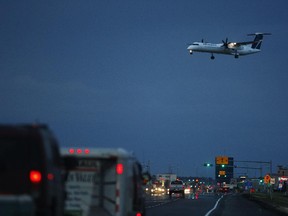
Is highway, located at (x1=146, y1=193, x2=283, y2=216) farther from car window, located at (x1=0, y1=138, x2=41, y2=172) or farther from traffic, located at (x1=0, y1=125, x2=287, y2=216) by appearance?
car window, located at (x1=0, y1=138, x2=41, y2=172)

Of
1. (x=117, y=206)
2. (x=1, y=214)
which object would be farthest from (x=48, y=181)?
(x=117, y=206)

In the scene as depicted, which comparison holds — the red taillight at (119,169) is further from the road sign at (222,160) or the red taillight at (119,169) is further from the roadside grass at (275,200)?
the road sign at (222,160)

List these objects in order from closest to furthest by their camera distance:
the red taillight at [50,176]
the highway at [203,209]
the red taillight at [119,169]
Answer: the red taillight at [50,176], the red taillight at [119,169], the highway at [203,209]

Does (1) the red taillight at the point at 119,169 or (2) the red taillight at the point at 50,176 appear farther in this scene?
(1) the red taillight at the point at 119,169

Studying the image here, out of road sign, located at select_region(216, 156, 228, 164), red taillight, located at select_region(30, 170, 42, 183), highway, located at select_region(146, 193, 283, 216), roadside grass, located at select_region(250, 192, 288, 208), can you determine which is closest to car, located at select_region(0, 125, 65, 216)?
red taillight, located at select_region(30, 170, 42, 183)

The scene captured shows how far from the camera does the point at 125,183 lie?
1498 centimetres

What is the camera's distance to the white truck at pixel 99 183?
14.8 meters

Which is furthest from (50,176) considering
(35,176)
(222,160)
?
(222,160)

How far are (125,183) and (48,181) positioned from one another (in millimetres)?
5194

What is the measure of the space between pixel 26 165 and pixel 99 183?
587 cm

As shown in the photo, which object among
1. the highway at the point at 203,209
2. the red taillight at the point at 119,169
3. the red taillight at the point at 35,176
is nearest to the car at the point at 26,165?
the red taillight at the point at 35,176

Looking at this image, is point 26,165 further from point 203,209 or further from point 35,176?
point 203,209

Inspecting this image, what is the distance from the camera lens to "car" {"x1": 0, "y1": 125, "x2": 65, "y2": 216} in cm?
971

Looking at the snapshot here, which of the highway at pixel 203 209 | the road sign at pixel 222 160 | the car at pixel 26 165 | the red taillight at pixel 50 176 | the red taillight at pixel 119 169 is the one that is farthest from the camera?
the road sign at pixel 222 160
